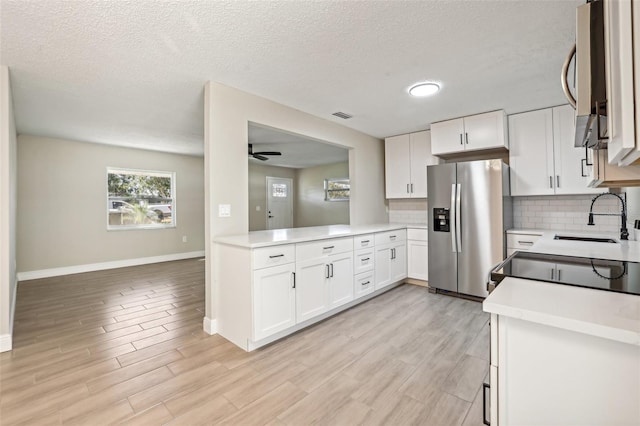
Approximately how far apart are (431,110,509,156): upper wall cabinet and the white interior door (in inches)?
205

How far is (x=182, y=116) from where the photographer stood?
380 cm

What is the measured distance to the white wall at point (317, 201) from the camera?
7902mm

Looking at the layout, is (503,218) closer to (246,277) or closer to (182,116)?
(246,277)

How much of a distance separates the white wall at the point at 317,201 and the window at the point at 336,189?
11 centimetres

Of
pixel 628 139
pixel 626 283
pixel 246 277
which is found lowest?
pixel 246 277

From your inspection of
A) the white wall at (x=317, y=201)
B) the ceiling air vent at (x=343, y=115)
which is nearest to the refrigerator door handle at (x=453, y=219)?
the ceiling air vent at (x=343, y=115)

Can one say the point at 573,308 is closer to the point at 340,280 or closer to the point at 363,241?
the point at 340,280

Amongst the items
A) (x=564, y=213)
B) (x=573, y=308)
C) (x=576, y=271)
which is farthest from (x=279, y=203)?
(x=573, y=308)

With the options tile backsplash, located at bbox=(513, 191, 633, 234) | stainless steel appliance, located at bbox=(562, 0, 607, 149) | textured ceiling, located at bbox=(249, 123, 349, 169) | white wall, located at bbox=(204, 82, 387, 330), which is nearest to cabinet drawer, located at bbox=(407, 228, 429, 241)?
tile backsplash, located at bbox=(513, 191, 633, 234)

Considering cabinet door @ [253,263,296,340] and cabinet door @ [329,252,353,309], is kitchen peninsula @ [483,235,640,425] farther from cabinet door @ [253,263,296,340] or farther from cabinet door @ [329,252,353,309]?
cabinet door @ [329,252,353,309]

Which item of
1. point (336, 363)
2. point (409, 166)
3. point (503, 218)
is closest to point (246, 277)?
point (336, 363)

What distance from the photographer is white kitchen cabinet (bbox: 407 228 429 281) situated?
4.13 metres

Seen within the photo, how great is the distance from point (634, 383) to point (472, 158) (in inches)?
157

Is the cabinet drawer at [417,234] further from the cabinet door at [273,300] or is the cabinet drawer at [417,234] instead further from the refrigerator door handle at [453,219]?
the cabinet door at [273,300]
